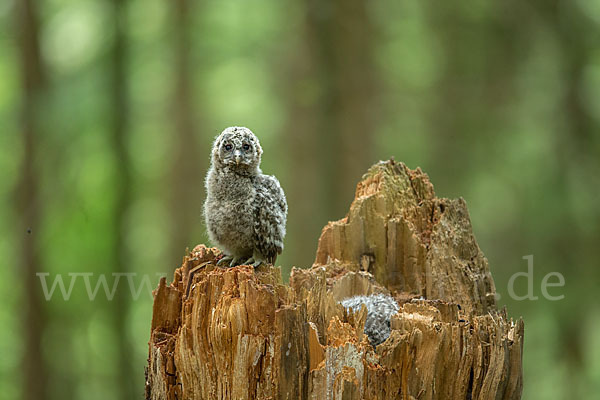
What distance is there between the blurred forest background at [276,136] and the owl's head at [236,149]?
3.16m

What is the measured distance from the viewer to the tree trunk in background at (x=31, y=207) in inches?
268

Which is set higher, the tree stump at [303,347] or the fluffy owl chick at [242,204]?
the fluffy owl chick at [242,204]

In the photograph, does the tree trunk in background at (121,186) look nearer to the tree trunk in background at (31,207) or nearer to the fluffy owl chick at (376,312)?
the tree trunk in background at (31,207)

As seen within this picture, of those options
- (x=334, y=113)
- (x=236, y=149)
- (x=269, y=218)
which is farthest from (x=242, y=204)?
(x=334, y=113)

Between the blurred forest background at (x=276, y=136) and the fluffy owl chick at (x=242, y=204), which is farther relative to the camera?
the blurred forest background at (x=276, y=136)

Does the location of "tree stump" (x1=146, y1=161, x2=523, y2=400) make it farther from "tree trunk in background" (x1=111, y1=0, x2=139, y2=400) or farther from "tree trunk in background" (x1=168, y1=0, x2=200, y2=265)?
"tree trunk in background" (x1=168, y1=0, x2=200, y2=265)

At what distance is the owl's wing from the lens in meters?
3.87

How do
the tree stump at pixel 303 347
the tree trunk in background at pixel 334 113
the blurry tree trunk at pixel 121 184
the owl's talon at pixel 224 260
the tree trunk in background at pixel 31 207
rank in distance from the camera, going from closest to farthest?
the tree stump at pixel 303 347 → the owl's talon at pixel 224 260 → the tree trunk in background at pixel 31 207 → the tree trunk in background at pixel 334 113 → the blurry tree trunk at pixel 121 184

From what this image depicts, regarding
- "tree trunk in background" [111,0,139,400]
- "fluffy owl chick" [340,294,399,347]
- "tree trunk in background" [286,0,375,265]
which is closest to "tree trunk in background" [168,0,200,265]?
"tree trunk in background" [111,0,139,400]

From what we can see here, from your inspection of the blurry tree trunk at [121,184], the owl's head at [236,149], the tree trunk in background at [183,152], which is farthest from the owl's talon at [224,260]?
the tree trunk in background at [183,152]

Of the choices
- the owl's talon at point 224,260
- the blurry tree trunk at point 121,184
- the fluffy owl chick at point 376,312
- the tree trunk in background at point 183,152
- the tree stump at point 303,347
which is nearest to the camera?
the tree stump at point 303,347

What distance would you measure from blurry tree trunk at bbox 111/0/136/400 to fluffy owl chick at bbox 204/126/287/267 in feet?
12.1

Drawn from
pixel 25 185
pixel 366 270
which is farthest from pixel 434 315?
pixel 25 185

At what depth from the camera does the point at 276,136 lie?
32.0 feet
